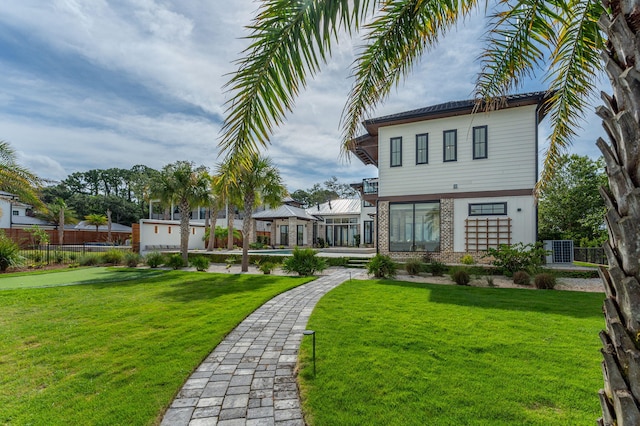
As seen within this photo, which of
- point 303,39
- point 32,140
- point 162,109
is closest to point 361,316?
point 303,39

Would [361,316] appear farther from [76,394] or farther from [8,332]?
[8,332]

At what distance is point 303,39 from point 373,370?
12.5ft

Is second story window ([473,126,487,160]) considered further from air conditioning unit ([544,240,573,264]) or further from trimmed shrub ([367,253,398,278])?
trimmed shrub ([367,253,398,278])

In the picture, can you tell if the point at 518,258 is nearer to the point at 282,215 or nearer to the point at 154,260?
the point at 154,260

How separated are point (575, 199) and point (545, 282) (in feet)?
47.1

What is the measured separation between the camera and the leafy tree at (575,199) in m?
19.3

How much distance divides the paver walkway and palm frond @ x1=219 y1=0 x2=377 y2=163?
103 inches

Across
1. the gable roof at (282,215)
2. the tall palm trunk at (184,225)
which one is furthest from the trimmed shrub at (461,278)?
the gable roof at (282,215)

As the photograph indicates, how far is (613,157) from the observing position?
1.69m

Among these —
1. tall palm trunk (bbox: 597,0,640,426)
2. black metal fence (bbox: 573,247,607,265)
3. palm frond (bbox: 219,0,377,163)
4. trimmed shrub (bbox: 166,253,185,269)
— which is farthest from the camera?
trimmed shrub (bbox: 166,253,185,269)

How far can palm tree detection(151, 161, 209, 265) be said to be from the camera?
16.6 m

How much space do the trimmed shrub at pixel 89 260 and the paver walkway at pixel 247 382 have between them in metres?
15.4

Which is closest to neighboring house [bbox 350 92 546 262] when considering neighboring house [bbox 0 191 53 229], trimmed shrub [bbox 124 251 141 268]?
trimmed shrub [bbox 124 251 141 268]

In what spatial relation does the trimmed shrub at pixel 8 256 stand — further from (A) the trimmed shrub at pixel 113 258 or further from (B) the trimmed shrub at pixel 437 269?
(B) the trimmed shrub at pixel 437 269
